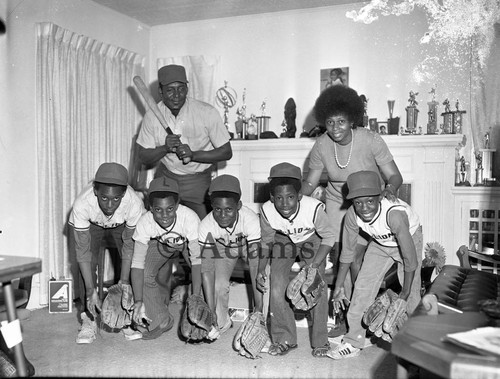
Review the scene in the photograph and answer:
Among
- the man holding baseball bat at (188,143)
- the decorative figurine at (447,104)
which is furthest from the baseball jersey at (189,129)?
the decorative figurine at (447,104)

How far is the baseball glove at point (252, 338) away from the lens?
10.2ft

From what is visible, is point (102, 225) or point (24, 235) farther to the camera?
point (24, 235)

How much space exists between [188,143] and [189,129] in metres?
0.11

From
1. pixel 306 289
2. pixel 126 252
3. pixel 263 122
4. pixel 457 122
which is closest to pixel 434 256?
pixel 457 122

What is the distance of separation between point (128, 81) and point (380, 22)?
2784 mm

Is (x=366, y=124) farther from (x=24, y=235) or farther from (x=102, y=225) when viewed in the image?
(x=24, y=235)

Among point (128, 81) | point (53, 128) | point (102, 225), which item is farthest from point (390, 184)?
point (128, 81)

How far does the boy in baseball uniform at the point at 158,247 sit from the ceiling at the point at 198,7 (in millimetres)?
2672

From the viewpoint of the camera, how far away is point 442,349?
174 centimetres

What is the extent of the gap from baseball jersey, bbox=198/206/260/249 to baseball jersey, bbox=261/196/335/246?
0.08 meters

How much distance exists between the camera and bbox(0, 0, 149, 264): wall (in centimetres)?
429

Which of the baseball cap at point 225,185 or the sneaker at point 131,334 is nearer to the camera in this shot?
the baseball cap at point 225,185

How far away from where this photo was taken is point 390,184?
336cm

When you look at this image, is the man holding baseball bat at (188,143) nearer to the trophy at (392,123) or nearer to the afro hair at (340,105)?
the afro hair at (340,105)
